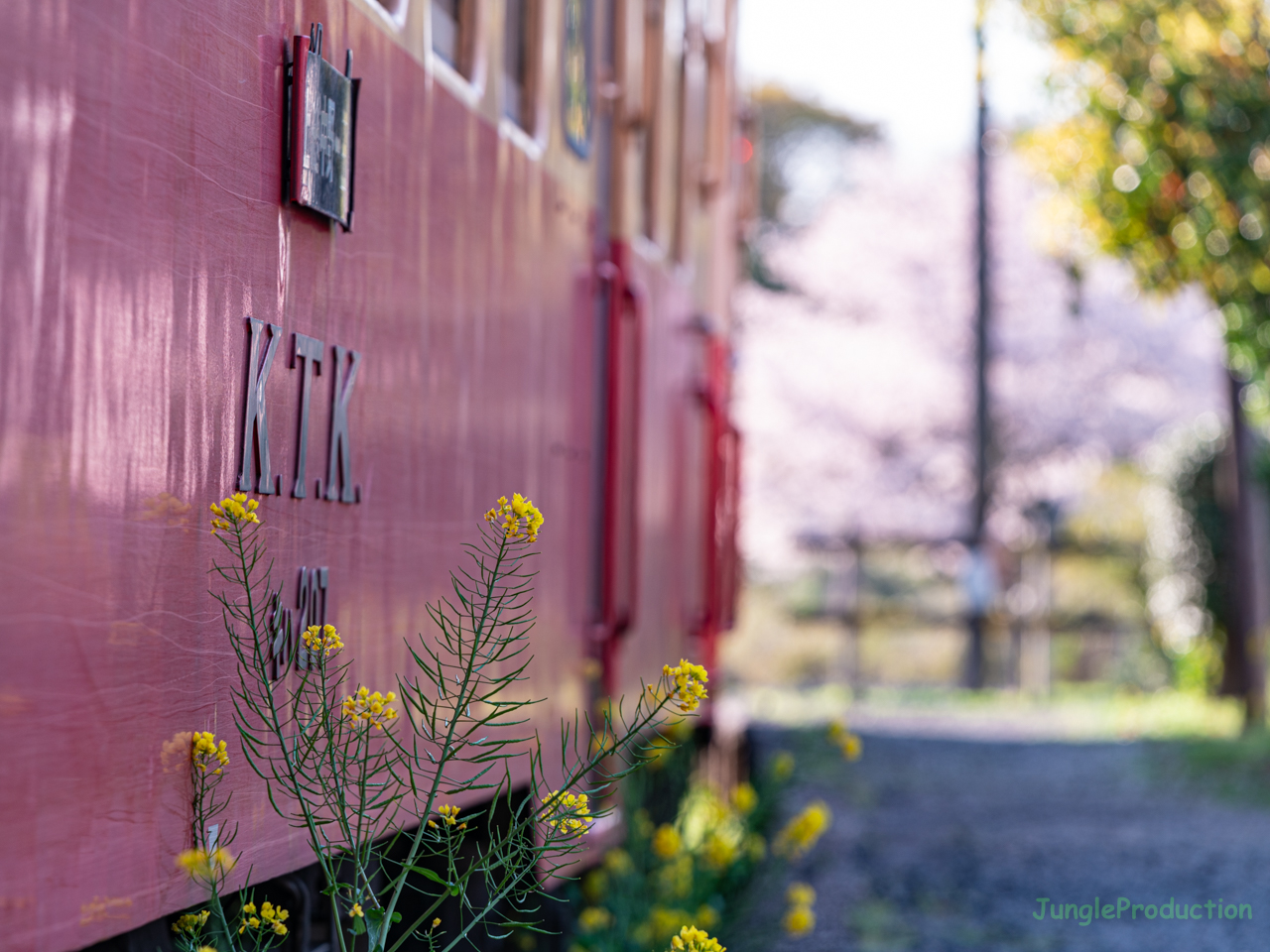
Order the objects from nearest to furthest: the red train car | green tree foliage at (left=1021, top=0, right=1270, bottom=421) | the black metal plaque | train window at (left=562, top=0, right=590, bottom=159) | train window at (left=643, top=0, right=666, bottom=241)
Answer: the red train car < the black metal plaque < train window at (left=562, top=0, right=590, bottom=159) < train window at (left=643, top=0, right=666, bottom=241) < green tree foliage at (left=1021, top=0, right=1270, bottom=421)

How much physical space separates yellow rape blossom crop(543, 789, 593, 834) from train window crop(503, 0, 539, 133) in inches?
65.9

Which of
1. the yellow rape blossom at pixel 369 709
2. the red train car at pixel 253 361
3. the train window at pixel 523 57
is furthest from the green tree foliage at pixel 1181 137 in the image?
the yellow rape blossom at pixel 369 709

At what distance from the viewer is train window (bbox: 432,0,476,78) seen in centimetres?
273

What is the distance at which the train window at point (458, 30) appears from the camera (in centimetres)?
273

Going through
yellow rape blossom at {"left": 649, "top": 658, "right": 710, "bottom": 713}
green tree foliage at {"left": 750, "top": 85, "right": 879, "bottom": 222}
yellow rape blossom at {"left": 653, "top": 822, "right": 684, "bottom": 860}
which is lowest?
yellow rape blossom at {"left": 653, "top": 822, "right": 684, "bottom": 860}

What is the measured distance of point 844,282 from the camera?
21.7m

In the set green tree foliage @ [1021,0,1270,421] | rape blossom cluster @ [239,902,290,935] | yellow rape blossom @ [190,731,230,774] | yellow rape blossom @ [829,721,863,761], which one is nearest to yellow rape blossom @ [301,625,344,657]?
yellow rape blossom @ [190,731,230,774]

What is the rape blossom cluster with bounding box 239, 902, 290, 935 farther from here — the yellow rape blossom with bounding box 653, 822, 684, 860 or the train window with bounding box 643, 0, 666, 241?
the train window with bounding box 643, 0, 666, 241

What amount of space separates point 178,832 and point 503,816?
1.74m

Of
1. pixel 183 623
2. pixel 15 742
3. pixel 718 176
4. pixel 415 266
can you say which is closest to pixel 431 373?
pixel 415 266

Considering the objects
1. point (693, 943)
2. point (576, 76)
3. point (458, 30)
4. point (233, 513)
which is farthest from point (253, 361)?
point (576, 76)

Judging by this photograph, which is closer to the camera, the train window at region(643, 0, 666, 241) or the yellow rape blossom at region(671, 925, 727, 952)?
the yellow rape blossom at region(671, 925, 727, 952)

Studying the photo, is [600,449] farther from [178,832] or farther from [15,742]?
[15,742]

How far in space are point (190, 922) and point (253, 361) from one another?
66 centimetres
